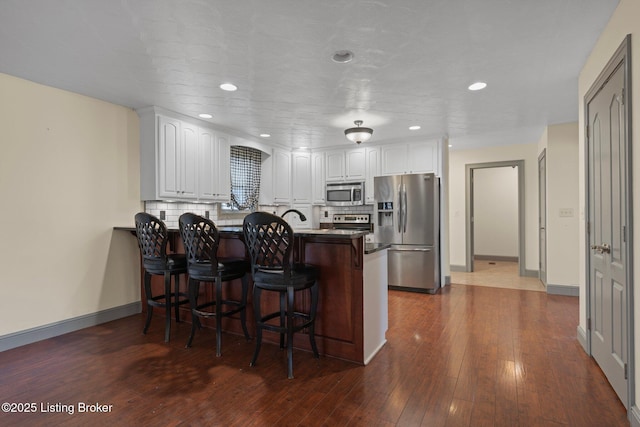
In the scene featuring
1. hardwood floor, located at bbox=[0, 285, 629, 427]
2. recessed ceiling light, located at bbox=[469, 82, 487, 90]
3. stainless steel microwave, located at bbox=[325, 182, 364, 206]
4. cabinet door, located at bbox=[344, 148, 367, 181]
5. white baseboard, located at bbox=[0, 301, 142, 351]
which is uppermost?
recessed ceiling light, located at bbox=[469, 82, 487, 90]

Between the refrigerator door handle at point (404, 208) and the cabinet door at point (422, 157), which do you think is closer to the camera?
the refrigerator door handle at point (404, 208)

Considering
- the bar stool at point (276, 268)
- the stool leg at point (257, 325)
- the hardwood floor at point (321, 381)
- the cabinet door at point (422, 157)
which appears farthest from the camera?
the cabinet door at point (422, 157)

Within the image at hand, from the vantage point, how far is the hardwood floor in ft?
6.09

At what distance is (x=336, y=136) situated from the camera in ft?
17.2

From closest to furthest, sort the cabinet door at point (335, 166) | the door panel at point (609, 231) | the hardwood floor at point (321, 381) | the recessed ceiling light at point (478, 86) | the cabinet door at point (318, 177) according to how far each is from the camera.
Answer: the hardwood floor at point (321, 381), the door panel at point (609, 231), the recessed ceiling light at point (478, 86), the cabinet door at point (335, 166), the cabinet door at point (318, 177)

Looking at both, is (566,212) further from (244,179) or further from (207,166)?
(207,166)

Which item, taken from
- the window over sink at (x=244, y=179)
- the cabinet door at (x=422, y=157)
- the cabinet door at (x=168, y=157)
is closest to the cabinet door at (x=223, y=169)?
the window over sink at (x=244, y=179)

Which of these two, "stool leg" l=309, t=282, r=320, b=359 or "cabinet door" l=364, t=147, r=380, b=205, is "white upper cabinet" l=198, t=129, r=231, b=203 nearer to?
"cabinet door" l=364, t=147, r=380, b=205

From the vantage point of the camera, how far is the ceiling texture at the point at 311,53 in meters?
1.99

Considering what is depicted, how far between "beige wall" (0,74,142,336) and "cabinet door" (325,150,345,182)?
3.20 m

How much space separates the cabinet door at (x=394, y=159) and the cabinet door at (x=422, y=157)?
99 millimetres

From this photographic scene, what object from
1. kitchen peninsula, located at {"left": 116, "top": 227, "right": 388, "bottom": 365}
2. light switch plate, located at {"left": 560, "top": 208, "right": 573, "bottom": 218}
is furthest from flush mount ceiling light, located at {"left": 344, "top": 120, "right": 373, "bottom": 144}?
light switch plate, located at {"left": 560, "top": 208, "right": 573, "bottom": 218}

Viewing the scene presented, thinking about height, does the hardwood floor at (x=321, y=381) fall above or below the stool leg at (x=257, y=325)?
below

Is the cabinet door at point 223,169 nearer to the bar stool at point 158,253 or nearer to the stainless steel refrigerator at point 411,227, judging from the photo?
the bar stool at point 158,253
